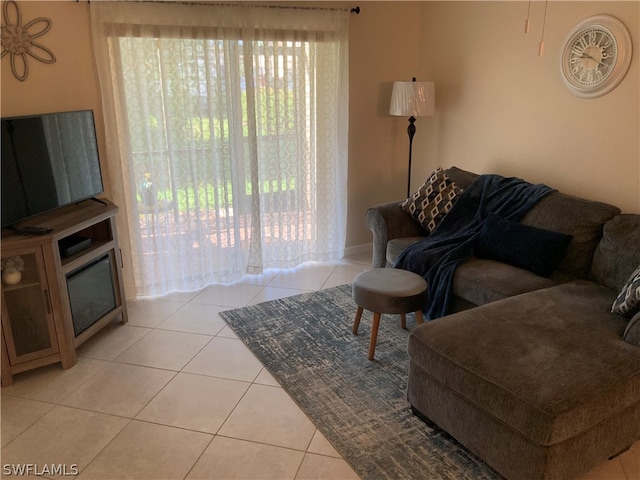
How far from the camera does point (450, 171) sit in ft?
12.4

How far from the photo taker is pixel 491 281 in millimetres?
2777

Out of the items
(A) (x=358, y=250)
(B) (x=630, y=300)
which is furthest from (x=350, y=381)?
(A) (x=358, y=250)

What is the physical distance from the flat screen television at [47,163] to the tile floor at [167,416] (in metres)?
0.92

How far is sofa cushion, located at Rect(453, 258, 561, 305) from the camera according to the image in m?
2.71

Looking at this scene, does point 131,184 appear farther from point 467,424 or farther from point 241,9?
point 467,424

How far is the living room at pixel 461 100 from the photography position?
9.64ft

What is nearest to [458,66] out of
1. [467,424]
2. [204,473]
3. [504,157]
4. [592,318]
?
[504,157]

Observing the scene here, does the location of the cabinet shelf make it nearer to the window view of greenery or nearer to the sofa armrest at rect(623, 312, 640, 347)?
the window view of greenery

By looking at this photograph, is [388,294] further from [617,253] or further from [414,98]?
[414,98]

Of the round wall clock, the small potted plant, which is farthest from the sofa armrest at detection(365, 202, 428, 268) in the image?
the small potted plant

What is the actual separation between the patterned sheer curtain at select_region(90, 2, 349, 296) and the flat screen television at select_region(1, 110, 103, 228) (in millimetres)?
318

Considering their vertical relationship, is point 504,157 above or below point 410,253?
above

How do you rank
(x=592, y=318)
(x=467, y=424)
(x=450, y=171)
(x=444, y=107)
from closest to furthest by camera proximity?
(x=467, y=424) → (x=592, y=318) → (x=450, y=171) → (x=444, y=107)

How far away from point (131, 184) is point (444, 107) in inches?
101
